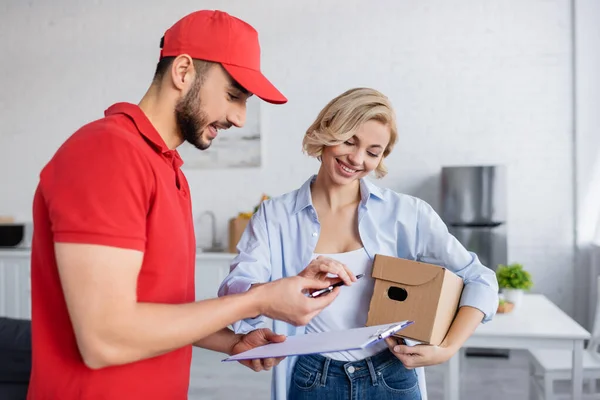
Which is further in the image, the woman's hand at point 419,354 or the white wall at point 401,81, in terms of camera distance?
the white wall at point 401,81

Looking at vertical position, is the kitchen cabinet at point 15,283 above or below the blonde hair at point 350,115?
below

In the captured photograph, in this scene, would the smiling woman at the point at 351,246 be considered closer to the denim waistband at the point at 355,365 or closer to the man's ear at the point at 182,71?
the denim waistband at the point at 355,365

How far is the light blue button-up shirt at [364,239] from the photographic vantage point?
1605mm

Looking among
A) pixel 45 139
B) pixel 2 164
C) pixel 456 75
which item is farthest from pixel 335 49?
pixel 2 164

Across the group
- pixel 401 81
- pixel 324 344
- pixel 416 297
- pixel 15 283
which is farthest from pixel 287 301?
pixel 15 283

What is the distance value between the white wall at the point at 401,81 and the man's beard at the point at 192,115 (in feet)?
13.4

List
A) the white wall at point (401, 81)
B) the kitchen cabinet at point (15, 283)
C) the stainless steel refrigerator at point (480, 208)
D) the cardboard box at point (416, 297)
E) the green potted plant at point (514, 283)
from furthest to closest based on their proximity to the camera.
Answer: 1. the kitchen cabinet at point (15, 283)
2. the white wall at point (401, 81)
3. the stainless steel refrigerator at point (480, 208)
4. the green potted plant at point (514, 283)
5. the cardboard box at point (416, 297)

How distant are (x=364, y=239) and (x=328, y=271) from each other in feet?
1.13

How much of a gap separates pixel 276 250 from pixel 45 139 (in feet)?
16.2

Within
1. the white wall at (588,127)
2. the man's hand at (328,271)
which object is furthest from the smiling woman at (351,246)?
the white wall at (588,127)

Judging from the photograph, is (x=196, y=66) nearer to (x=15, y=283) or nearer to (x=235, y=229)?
(x=235, y=229)

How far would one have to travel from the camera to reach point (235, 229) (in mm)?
5062

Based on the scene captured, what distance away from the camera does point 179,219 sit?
1.07 metres

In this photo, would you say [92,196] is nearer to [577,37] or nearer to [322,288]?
[322,288]
